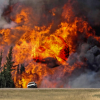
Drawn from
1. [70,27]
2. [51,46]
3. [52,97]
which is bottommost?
[52,97]

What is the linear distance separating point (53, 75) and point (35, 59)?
1775 cm

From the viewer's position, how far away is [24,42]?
137 m

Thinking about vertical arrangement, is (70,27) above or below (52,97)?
above

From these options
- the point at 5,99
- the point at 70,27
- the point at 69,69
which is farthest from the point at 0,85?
the point at 5,99

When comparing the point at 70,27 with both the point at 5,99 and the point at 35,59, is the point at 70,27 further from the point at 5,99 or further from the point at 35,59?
the point at 5,99

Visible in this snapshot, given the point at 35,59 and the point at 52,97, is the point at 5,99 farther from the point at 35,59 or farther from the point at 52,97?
the point at 35,59

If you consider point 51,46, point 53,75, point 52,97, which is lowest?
point 53,75

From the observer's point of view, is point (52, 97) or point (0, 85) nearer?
point (52, 97)

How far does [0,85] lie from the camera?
9756 centimetres

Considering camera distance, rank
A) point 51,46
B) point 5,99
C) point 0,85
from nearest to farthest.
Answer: point 5,99 → point 0,85 → point 51,46

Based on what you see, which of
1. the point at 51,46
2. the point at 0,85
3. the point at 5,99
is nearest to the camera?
the point at 5,99

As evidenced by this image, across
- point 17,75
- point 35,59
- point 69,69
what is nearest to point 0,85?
point 17,75

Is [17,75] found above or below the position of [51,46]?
below

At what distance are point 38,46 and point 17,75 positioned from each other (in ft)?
84.2
